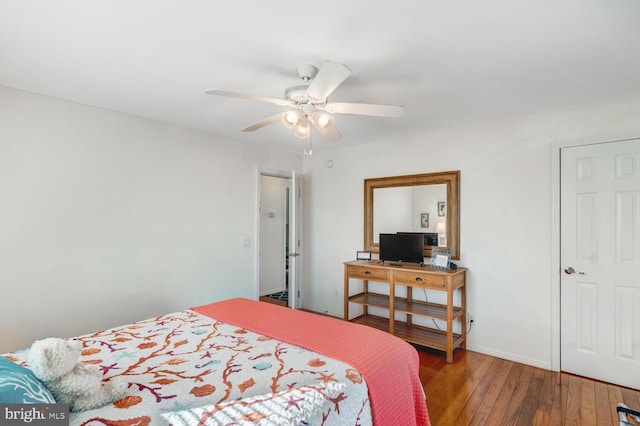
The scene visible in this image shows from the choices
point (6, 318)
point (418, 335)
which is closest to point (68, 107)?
point (6, 318)

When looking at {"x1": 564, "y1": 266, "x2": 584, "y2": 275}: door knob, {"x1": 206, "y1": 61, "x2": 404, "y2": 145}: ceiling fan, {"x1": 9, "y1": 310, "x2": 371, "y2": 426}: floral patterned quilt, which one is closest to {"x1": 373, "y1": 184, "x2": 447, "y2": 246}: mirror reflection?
{"x1": 564, "y1": 266, "x2": 584, "y2": 275}: door knob

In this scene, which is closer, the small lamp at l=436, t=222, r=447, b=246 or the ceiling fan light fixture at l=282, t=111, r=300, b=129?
the ceiling fan light fixture at l=282, t=111, r=300, b=129

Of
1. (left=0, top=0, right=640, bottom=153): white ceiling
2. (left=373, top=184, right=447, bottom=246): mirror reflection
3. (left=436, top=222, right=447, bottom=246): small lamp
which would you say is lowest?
(left=436, top=222, right=447, bottom=246): small lamp

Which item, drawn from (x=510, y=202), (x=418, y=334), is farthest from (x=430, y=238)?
(x=418, y=334)

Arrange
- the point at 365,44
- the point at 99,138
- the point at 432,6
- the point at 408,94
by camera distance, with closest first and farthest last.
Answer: the point at 432,6 → the point at 365,44 → the point at 408,94 → the point at 99,138

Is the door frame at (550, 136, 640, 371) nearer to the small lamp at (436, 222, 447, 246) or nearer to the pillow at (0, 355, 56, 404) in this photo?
the small lamp at (436, 222, 447, 246)

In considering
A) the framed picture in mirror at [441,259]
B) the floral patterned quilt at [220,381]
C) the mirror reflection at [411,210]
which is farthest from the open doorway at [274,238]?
the floral patterned quilt at [220,381]

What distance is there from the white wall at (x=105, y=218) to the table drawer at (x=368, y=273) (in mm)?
1417

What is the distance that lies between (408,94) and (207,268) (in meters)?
2.81

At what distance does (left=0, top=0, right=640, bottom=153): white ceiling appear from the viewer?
1.53 meters

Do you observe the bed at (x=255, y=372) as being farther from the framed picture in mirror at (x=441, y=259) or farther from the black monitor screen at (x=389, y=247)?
the black monitor screen at (x=389, y=247)

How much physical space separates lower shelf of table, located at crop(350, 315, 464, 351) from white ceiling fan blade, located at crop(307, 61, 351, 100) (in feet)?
8.75

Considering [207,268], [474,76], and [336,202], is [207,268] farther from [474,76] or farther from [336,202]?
[474,76]

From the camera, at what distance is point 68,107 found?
2660 millimetres
